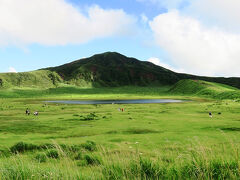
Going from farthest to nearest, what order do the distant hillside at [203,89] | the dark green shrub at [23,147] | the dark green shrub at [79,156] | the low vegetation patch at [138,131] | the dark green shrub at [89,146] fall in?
1. the distant hillside at [203,89]
2. the low vegetation patch at [138,131]
3. the dark green shrub at [23,147]
4. the dark green shrub at [89,146]
5. the dark green shrub at [79,156]

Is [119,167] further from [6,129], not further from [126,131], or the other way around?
[6,129]

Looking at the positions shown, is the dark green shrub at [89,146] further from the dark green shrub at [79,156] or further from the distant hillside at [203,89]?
the distant hillside at [203,89]

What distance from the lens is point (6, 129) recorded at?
3078 cm

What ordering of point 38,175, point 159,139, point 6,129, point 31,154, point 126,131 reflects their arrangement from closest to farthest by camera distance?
point 38,175
point 31,154
point 159,139
point 126,131
point 6,129

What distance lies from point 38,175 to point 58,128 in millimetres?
A: 25037

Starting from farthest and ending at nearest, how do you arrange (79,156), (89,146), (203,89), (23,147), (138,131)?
(203,89), (138,131), (23,147), (89,146), (79,156)

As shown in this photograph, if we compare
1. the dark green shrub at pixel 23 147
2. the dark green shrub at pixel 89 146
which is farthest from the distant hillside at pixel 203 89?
the dark green shrub at pixel 23 147

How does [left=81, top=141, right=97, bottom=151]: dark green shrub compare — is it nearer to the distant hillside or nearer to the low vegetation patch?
the low vegetation patch

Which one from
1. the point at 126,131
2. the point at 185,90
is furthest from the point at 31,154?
the point at 185,90

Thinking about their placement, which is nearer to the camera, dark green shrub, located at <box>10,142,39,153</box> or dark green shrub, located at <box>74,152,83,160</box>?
dark green shrub, located at <box>74,152,83,160</box>

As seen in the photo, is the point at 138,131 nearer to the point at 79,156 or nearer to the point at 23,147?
the point at 79,156

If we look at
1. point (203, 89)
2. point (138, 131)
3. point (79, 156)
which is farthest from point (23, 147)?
point (203, 89)

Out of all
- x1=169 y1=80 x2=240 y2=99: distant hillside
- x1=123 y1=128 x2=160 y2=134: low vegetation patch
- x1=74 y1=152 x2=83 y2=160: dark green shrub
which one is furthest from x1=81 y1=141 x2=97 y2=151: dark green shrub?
x1=169 y1=80 x2=240 y2=99: distant hillside

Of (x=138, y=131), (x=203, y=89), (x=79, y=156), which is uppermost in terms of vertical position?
(x=203, y=89)
